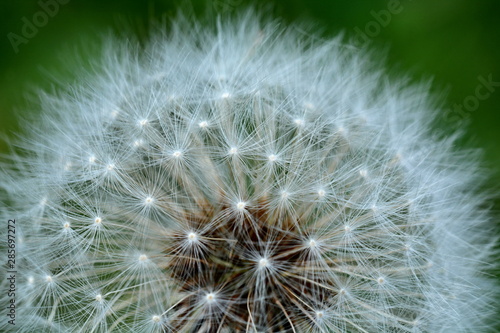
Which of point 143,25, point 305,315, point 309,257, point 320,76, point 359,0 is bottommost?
point 305,315

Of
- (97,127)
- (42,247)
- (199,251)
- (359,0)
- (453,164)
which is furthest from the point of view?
(359,0)

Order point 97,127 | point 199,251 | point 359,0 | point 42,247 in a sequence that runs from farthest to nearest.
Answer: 1. point 359,0
2. point 97,127
3. point 42,247
4. point 199,251

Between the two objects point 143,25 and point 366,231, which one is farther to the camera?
point 143,25

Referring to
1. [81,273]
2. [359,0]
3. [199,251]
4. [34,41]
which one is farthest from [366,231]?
[34,41]

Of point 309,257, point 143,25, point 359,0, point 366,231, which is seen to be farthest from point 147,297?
point 359,0

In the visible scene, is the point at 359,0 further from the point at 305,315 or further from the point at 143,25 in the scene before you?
the point at 305,315

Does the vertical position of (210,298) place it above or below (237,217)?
below

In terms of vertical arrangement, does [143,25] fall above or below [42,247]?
above
